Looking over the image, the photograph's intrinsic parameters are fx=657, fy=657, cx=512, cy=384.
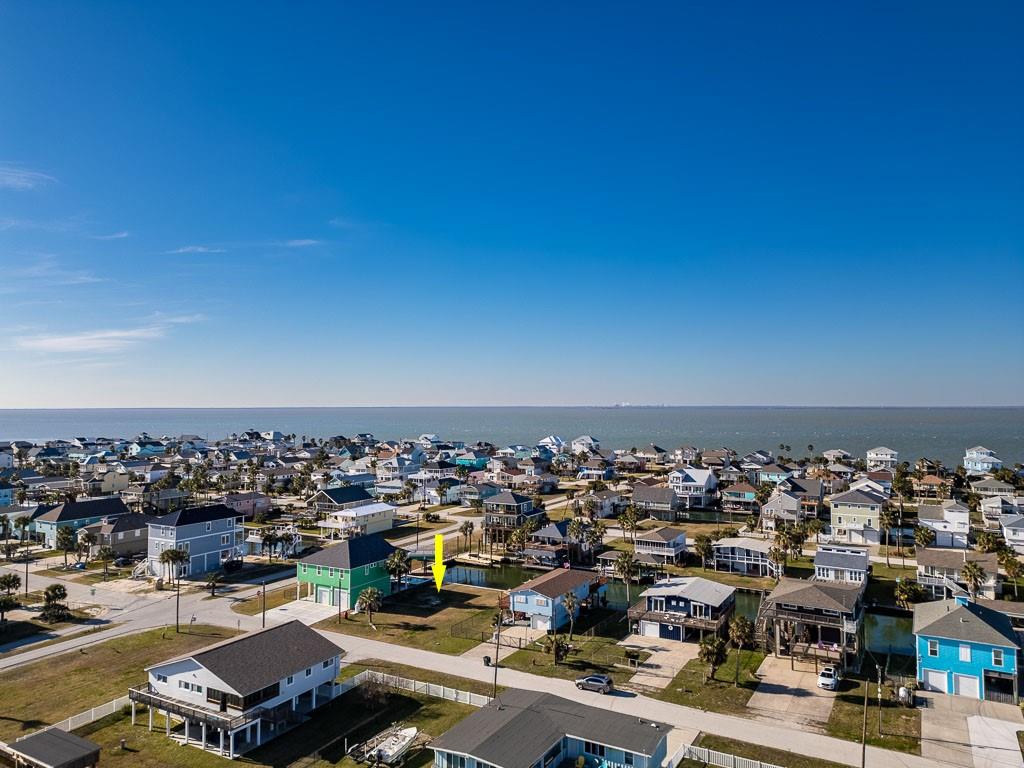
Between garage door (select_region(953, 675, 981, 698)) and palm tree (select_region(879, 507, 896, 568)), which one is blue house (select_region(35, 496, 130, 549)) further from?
palm tree (select_region(879, 507, 896, 568))

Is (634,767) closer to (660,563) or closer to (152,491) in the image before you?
(660,563)

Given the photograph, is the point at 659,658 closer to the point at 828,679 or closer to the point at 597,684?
the point at 597,684

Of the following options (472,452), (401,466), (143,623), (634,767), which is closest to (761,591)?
(634,767)

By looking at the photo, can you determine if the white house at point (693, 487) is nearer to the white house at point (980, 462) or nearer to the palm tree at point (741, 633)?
the palm tree at point (741, 633)

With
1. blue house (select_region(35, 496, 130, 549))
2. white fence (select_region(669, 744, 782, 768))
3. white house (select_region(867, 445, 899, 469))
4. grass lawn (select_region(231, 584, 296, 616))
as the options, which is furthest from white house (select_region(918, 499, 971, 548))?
blue house (select_region(35, 496, 130, 549))

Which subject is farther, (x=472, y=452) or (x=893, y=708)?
(x=472, y=452)

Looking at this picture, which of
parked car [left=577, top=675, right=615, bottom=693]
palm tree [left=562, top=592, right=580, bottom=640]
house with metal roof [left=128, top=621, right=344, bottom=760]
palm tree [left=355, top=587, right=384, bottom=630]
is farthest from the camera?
palm tree [left=355, top=587, right=384, bottom=630]
